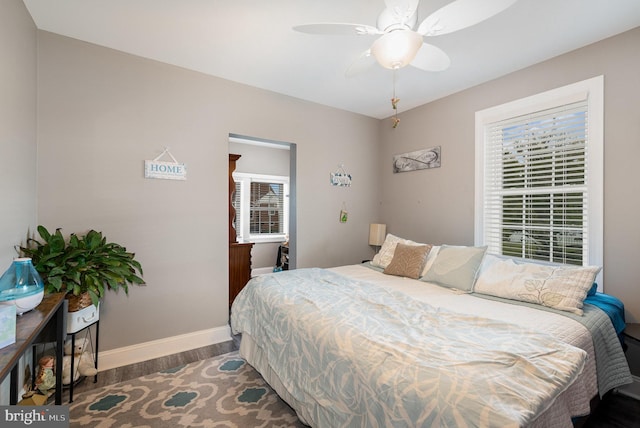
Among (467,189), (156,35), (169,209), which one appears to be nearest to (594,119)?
(467,189)

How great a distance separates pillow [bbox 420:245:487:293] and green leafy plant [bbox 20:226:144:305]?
2443mm

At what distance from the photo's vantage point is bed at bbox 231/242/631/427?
100cm

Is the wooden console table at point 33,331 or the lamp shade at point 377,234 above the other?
the lamp shade at point 377,234

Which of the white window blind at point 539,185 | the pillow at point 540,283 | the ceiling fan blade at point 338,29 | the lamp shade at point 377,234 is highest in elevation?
the ceiling fan blade at point 338,29

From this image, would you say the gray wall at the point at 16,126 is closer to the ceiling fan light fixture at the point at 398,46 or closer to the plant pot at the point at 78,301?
the plant pot at the point at 78,301

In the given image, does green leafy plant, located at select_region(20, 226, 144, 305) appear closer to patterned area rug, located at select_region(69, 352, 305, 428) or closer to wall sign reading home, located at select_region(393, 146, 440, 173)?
patterned area rug, located at select_region(69, 352, 305, 428)

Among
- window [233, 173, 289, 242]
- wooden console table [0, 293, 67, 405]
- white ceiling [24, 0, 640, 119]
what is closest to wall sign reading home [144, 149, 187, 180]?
white ceiling [24, 0, 640, 119]

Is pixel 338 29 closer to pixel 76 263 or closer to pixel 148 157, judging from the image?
pixel 148 157

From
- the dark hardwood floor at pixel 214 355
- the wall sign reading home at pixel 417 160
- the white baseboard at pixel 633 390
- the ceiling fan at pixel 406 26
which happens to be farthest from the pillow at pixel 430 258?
the ceiling fan at pixel 406 26

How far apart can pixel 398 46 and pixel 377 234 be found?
8.30ft

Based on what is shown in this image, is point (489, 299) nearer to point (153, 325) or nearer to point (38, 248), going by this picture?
point (153, 325)

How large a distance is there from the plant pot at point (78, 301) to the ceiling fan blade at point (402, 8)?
263 centimetres

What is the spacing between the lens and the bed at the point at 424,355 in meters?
1.00

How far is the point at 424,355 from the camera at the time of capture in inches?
47.1
